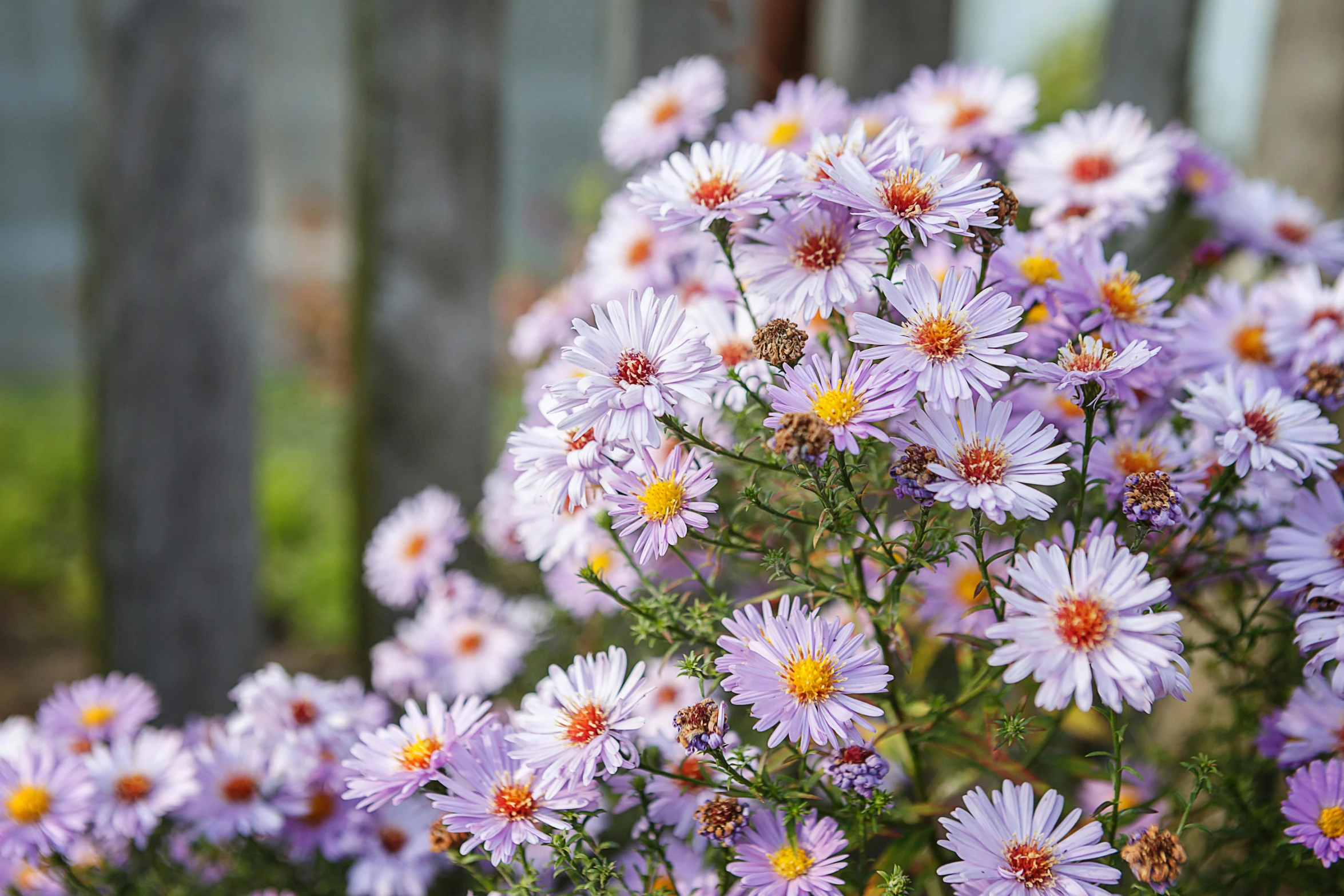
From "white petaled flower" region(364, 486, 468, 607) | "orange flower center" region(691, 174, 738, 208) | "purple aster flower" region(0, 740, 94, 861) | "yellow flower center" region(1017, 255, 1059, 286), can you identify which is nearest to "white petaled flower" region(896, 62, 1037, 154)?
"yellow flower center" region(1017, 255, 1059, 286)

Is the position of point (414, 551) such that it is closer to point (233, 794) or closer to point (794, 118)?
point (233, 794)

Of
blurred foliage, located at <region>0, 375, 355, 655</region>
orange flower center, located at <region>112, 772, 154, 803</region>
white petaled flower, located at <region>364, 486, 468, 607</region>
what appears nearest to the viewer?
orange flower center, located at <region>112, 772, 154, 803</region>

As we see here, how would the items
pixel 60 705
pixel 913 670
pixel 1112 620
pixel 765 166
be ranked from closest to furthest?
pixel 1112 620, pixel 765 166, pixel 60 705, pixel 913 670

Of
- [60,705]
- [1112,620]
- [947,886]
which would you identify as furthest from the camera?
[60,705]

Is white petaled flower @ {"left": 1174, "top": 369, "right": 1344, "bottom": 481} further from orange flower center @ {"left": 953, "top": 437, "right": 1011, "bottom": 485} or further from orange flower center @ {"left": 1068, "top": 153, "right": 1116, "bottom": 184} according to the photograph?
orange flower center @ {"left": 1068, "top": 153, "right": 1116, "bottom": 184}

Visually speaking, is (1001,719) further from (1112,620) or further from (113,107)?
(113,107)

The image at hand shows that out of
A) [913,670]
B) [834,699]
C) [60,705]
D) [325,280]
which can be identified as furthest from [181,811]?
[325,280]

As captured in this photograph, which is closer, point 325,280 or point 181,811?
point 181,811

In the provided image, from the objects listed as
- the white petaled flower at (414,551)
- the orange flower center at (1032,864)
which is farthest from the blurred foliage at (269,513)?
the orange flower center at (1032,864)

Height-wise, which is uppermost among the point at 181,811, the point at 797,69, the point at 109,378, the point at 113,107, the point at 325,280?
the point at 325,280
